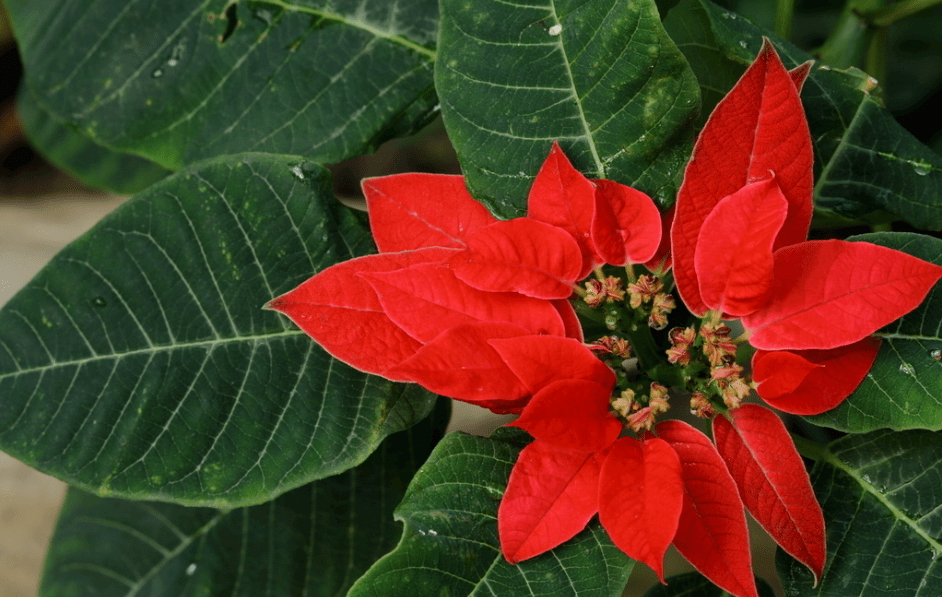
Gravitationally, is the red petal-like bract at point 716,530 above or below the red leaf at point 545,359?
below

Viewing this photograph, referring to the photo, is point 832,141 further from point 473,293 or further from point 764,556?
point 764,556

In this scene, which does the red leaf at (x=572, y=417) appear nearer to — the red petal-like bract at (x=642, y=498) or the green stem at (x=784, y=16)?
the red petal-like bract at (x=642, y=498)

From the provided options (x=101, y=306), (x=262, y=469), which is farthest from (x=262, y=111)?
(x=262, y=469)

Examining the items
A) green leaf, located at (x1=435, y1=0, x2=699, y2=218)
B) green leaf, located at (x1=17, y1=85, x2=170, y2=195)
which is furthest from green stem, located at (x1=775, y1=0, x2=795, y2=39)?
green leaf, located at (x1=17, y1=85, x2=170, y2=195)

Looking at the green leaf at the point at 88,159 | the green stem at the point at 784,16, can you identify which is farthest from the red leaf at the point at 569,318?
the green leaf at the point at 88,159

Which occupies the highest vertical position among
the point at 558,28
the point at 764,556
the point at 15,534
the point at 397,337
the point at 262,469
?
the point at 558,28

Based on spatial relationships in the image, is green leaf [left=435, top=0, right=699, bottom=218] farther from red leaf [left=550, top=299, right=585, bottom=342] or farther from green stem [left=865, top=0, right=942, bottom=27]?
green stem [left=865, top=0, right=942, bottom=27]
